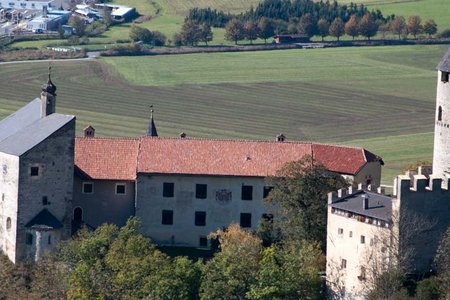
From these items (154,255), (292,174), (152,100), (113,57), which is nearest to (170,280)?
(154,255)

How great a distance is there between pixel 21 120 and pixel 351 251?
1002 inches

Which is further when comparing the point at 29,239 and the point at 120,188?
the point at 120,188

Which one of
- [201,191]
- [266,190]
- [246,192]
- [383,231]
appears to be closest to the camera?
[383,231]

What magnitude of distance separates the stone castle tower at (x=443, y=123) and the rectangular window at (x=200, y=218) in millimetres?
12600

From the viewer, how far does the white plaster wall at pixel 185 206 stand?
100312 mm

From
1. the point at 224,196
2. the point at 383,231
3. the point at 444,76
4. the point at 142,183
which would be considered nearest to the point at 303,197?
the point at 224,196

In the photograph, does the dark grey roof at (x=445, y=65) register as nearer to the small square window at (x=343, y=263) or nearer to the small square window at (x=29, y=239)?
the small square window at (x=343, y=263)

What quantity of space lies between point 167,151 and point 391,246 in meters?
18.9

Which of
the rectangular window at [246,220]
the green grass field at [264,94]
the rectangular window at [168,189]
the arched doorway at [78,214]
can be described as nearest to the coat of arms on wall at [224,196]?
the rectangular window at [246,220]

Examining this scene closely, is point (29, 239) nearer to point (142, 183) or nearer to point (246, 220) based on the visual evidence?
point (142, 183)

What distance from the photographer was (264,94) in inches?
6604

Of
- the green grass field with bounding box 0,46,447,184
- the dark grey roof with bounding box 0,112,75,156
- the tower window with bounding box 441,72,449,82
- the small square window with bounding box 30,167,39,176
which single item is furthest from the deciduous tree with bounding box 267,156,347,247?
the green grass field with bounding box 0,46,447,184

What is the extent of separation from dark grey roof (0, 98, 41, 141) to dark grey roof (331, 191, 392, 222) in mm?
20732

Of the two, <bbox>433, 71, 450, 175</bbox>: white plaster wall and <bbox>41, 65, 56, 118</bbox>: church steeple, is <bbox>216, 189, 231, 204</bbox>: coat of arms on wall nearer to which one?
<bbox>41, 65, 56, 118</bbox>: church steeple
